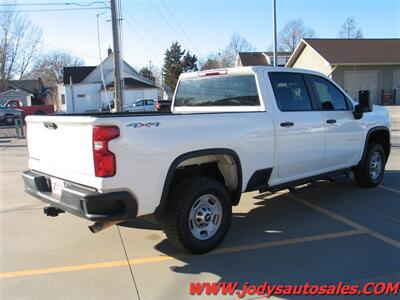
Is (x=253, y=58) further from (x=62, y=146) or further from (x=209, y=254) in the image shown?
(x=62, y=146)

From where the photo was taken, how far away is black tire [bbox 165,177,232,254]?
4305 millimetres

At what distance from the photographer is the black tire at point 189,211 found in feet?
14.1

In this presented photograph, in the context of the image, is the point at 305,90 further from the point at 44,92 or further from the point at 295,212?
the point at 44,92

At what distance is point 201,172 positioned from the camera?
4930mm

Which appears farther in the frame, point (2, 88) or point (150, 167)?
point (2, 88)

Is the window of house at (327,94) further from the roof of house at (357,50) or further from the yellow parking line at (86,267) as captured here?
the roof of house at (357,50)

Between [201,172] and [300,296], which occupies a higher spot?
[201,172]

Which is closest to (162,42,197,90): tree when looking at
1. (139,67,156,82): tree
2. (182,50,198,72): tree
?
(182,50,198,72): tree

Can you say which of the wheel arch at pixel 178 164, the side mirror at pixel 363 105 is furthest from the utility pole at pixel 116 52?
the wheel arch at pixel 178 164

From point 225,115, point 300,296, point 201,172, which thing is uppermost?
point 225,115

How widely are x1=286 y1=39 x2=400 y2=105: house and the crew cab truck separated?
26973mm

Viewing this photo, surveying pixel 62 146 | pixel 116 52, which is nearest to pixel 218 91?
pixel 62 146

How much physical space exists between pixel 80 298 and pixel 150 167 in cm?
128

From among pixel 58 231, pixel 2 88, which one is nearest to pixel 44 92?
pixel 2 88
